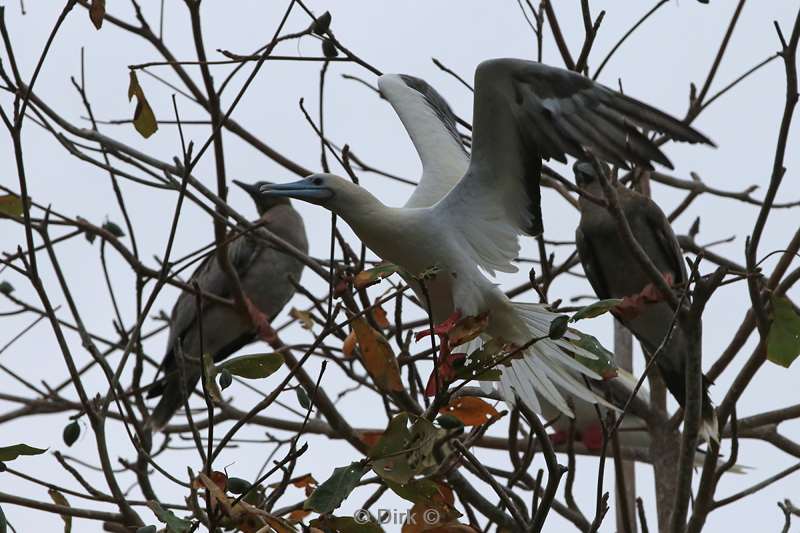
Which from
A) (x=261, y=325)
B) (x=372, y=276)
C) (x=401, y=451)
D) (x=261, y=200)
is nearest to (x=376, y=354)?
(x=372, y=276)

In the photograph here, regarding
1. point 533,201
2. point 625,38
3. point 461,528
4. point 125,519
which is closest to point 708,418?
point 533,201

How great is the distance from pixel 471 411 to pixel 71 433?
3.92 feet

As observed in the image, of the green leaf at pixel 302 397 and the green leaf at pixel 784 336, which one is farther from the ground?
the green leaf at pixel 784 336

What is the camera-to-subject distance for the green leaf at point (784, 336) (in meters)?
3.12

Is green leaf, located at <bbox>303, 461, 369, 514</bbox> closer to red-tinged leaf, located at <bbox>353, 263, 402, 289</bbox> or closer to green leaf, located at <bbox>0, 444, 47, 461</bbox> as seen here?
green leaf, located at <bbox>0, 444, 47, 461</bbox>

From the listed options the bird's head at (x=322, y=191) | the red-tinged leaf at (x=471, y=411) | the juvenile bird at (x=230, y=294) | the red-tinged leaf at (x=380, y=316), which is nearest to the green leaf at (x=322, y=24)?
the bird's head at (x=322, y=191)

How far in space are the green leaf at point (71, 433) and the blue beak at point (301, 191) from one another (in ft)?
3.32

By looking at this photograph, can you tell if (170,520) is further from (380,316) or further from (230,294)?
(230,294)

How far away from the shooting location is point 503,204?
3988mm

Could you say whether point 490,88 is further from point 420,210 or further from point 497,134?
point 420,210

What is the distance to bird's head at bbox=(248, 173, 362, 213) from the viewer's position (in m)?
3.77

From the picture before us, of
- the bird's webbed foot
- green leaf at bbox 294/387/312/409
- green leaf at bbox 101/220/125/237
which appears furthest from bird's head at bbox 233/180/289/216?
green leaf at bbox 294/387/312/409

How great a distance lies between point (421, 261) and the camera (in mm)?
3812

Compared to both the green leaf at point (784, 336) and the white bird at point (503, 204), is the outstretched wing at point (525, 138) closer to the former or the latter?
the white bird at point (503, 204)
